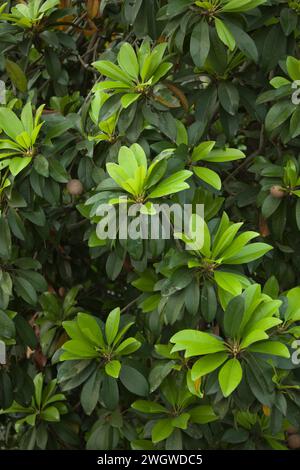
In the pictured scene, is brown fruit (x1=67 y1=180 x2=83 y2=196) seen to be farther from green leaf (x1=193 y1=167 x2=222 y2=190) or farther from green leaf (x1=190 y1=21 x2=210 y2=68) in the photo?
green leaf (x1=190 y1=21 x2=210 y2=68)

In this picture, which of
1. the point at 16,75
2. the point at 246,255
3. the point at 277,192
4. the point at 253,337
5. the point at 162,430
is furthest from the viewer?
the point at 16,75

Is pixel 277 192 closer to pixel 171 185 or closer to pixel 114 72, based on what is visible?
pixel 171 185

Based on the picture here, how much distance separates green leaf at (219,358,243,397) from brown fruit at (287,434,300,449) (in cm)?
98

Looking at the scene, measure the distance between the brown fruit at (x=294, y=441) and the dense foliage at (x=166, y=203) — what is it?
155 millimetres

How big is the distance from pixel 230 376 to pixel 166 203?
0.40 meters

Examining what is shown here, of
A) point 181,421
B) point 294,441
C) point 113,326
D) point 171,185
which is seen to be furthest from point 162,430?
point 171,185

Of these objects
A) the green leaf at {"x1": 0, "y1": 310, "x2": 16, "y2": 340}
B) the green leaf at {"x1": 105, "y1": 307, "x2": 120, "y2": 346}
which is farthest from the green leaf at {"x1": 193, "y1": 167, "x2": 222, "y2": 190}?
the green leaf at {"x1": 0, "y1": 310, "x2": 16, "y2": 340}

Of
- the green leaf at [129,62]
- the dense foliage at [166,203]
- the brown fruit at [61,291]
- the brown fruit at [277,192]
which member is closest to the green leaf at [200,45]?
the dense foliage at [166,203]

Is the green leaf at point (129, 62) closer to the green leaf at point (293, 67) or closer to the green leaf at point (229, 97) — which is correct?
the green leaf at point (229, 97)

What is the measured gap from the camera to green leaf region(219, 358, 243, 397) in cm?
157

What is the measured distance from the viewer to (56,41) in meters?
2.12

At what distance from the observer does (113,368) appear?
182 cm

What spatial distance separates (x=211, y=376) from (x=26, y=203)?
0.62 m

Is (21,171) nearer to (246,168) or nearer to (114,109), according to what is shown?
(114,109)
